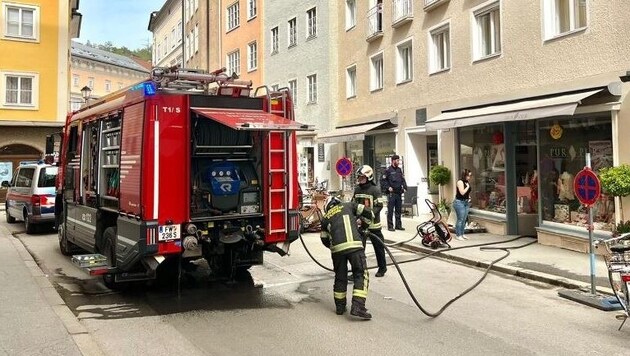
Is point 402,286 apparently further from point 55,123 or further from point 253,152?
point 55,123

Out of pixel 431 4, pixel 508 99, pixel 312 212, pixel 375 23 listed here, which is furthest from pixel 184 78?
pixel 375 23

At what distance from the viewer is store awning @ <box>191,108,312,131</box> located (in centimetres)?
621

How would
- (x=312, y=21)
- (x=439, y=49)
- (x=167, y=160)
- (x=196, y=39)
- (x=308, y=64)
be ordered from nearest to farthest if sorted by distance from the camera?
1. (x=167, y=160)
2. (x=439, y=49)
3. (x=312, y=21)
4. (x=308, y=64)
5. (x=196, y=39)

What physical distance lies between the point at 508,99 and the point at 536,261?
467 centimetres

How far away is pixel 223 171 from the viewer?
7199mm

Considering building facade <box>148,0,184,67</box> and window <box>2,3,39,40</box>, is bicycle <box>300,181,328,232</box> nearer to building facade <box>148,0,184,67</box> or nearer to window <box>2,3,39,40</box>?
window <box>2,3,39,40</box>

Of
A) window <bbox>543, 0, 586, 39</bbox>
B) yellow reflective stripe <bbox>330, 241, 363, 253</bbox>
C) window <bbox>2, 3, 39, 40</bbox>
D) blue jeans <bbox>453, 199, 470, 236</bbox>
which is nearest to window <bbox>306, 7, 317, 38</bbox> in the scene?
window <bbox>543, 0, 586, 39</bbox>

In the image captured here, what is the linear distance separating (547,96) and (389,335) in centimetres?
791

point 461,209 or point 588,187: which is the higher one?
point 588,187

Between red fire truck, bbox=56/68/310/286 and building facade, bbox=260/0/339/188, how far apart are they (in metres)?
13.5

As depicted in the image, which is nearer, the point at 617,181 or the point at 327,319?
the point at 327,319

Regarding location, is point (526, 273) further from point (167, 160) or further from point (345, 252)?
point (167, 160)

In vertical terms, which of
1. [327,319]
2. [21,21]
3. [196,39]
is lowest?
[327,319]

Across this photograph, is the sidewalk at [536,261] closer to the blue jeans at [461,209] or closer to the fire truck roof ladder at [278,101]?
the blue jeans at [461,209]
